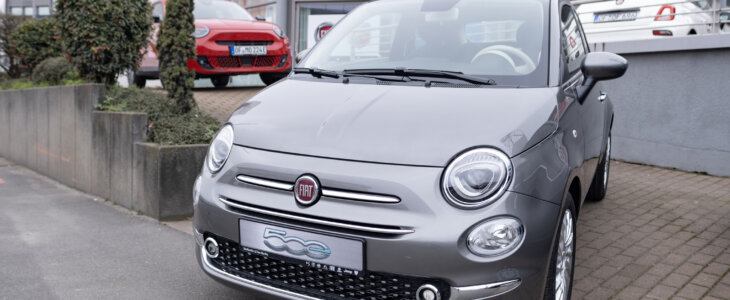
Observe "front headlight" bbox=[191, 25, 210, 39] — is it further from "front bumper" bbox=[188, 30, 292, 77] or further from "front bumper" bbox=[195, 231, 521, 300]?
"front bumper" bbox=[195, 231, 521, 300]

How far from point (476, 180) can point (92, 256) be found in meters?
3.04

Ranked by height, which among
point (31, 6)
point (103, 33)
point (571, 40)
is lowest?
point (571, 40)

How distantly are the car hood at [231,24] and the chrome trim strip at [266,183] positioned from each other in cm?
724

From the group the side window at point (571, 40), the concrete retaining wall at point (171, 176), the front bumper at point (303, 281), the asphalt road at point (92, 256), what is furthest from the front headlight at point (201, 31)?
the front bumper at point (303, 281)

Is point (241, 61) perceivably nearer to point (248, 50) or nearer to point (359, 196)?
point (248, 50)

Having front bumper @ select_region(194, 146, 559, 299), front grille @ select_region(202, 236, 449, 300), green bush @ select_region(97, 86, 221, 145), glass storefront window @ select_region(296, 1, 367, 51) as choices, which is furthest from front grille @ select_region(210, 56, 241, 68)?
front bumper @ select_region(194, 146, 559, 299)

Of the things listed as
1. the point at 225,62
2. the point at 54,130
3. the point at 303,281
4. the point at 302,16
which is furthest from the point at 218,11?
the point at 303,281

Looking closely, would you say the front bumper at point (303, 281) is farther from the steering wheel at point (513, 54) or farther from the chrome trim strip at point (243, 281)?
the steering wheel at point (513, 54)

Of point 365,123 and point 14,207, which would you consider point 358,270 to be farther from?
point 14,207

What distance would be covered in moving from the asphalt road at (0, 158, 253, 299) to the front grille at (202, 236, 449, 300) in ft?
2.43

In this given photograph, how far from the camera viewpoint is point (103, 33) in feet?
23.1

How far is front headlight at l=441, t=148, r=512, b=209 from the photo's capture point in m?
2.52

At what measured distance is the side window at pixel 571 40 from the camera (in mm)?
3805

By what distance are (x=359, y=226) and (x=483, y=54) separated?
1419 mm
